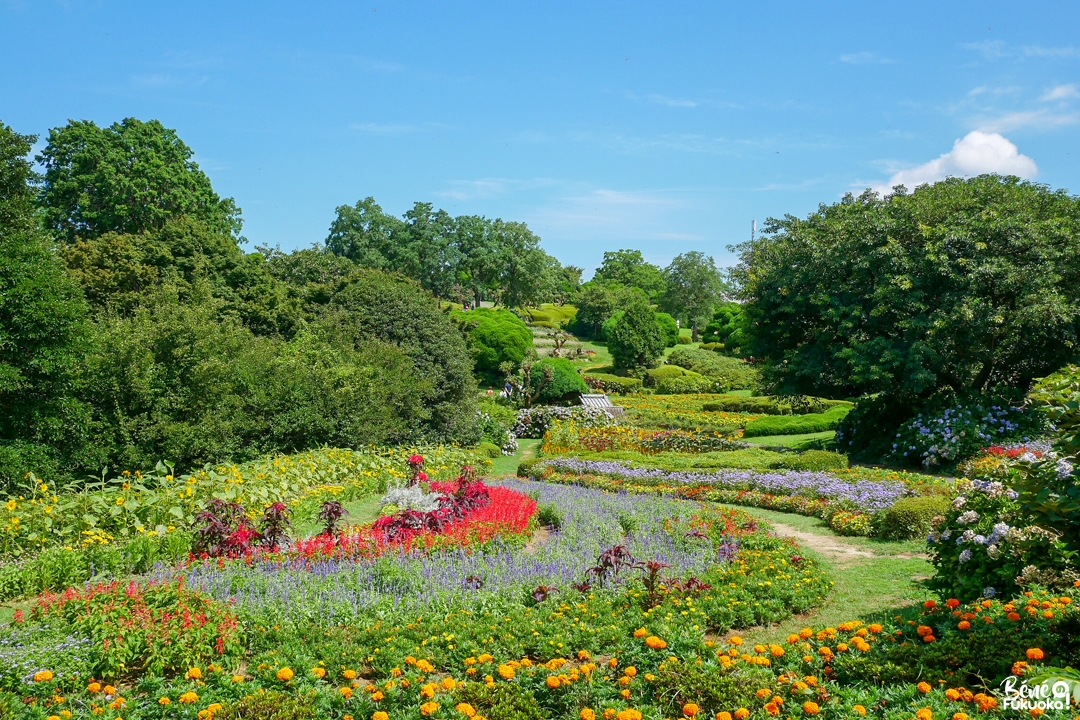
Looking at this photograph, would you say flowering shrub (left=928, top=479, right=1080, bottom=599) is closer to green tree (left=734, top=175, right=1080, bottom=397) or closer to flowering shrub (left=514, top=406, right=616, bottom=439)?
green tree (left=734, top=175, right=1080, bottom=397)

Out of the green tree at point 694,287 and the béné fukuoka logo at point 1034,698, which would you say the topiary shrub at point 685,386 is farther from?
the béné fukuoka logo at point 1034,698

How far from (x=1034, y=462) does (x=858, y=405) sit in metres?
13.2

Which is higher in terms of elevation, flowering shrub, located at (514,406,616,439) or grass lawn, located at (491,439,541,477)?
flowering shrub, located at (514,406,616,439)

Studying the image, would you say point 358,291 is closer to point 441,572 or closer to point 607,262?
point 441,572

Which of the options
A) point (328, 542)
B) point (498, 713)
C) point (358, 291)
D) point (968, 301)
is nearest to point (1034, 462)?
point (498, 713)

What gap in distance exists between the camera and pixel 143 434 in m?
12.0

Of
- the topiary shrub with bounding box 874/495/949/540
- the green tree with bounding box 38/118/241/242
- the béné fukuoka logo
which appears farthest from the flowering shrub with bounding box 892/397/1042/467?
the green tree with bounding box 38/118/241/242

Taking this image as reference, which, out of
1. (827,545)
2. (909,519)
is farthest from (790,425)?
(827,545)

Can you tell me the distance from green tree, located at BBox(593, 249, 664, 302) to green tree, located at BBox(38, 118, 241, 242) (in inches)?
1760

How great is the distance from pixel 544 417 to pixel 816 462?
11.0 m

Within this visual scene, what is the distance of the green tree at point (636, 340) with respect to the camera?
131 feet

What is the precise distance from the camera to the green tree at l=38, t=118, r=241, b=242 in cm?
3397

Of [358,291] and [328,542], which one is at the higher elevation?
[358,291]

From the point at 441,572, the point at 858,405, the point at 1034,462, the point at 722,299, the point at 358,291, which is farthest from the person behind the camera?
the point at 722,299
